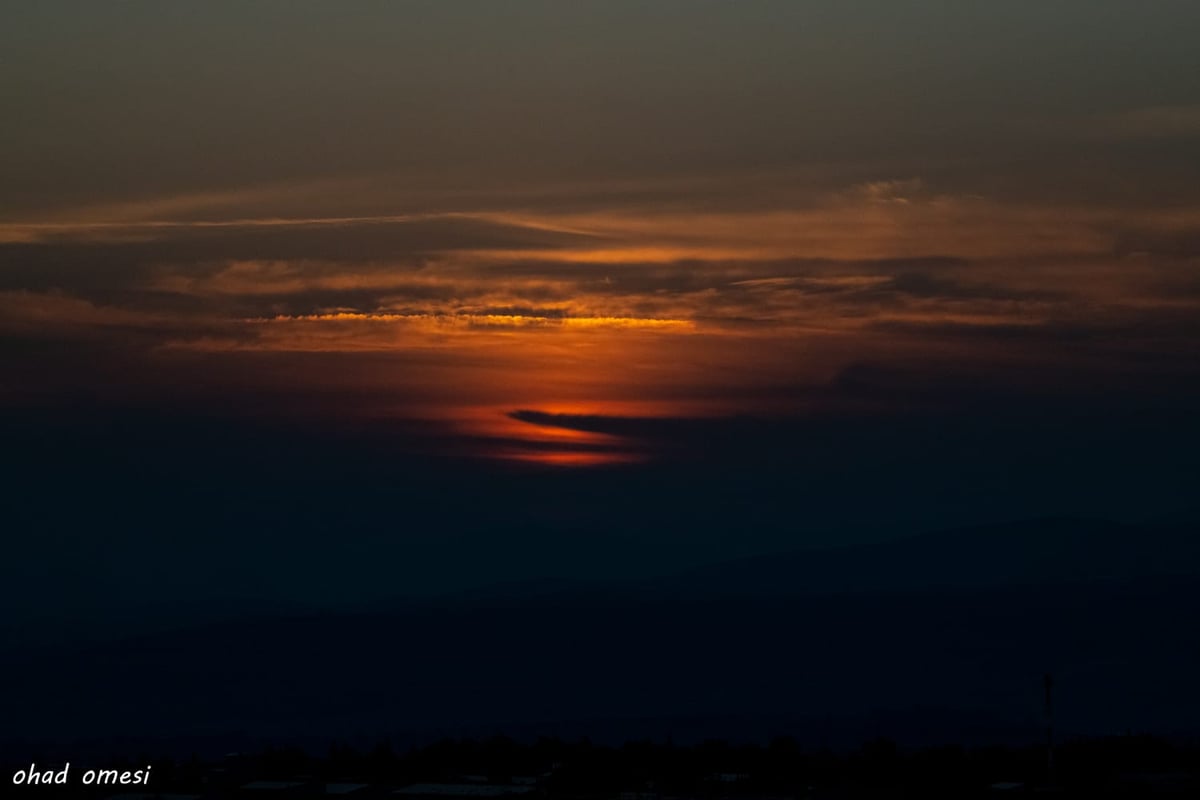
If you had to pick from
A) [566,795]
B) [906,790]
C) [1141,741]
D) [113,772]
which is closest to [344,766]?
[113,772]

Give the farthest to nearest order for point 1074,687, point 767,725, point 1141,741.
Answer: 1. point 1074,687
2. point 767,725
3. point 1141,741

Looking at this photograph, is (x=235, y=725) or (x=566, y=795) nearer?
(x=566, y=795)

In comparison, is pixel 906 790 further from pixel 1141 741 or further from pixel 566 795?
pixel 1141 741

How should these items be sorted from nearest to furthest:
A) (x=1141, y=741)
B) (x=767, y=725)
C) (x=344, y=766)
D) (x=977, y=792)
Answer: (x=977, y=792) < (x=344, y=766) < (x=1141, y=741) < (x=767, y=725)

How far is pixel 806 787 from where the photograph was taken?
5772 centimetres

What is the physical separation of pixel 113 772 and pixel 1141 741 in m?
41.9

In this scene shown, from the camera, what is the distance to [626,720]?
173 m

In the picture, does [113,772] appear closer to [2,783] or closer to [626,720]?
[2,783]

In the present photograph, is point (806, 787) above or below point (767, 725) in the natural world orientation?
above

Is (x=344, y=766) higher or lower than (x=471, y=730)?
higher

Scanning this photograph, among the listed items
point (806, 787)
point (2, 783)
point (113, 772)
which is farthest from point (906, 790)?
point (2, 783)

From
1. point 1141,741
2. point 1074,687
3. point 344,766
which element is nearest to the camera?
point 344,766

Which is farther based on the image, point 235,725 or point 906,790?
point 235,725

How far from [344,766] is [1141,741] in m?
33.4
